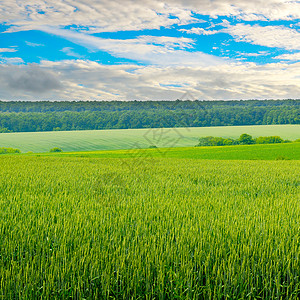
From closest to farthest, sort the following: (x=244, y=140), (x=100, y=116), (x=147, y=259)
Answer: (x=147, y=259), (x=244, y=140), (x=100, y=116)

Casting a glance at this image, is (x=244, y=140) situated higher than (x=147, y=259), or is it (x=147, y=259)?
(x=244, y=140)

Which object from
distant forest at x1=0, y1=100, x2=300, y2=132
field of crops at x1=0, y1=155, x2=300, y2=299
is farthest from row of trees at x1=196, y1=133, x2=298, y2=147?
field of crops at x1=0, y1=155, x2=300, y2=299

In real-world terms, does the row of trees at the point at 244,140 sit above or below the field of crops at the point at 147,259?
above

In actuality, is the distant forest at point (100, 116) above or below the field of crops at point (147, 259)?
above

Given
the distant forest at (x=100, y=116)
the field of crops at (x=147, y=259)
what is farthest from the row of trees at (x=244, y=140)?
the field of crops at (x=147, y=259)

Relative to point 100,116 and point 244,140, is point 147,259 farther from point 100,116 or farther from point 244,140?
point 100,116

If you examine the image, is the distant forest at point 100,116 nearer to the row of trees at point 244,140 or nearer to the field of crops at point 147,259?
the row of trees at point 244,140

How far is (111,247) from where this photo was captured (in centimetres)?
344

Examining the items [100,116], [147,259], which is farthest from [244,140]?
[147,259]

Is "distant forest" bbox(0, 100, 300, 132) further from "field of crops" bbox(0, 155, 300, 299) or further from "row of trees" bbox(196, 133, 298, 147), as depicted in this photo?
"field of crops" bbox(0, 155, 300, 299)

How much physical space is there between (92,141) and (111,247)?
209ft

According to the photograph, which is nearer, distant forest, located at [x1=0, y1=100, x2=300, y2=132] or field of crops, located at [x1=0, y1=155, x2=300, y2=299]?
field of crops, located at [x1=0, y1=155, x2=300, y2=299]

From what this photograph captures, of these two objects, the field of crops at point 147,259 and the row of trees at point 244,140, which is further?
the row of trees at point 244,140

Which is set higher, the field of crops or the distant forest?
the distant forest
